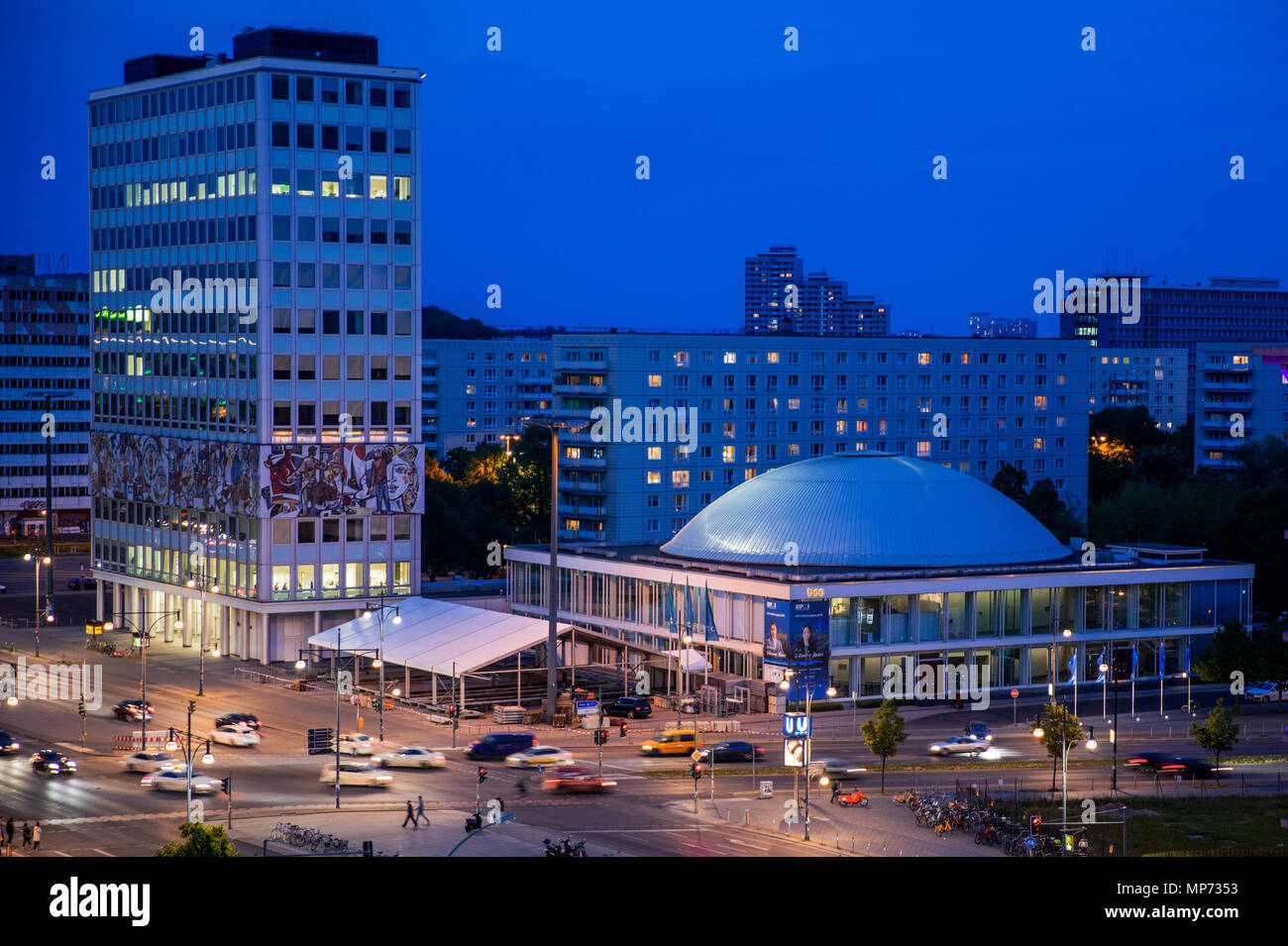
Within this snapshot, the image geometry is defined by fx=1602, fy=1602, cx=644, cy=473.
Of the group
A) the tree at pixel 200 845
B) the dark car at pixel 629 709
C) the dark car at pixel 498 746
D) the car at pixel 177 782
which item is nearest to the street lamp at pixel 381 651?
the dark car at pixel 498 746

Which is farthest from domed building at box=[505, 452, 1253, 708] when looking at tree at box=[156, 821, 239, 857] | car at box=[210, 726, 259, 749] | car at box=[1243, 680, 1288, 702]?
tree at box=[156, 821, 239, 857]

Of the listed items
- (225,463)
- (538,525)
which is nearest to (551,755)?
(225,463)

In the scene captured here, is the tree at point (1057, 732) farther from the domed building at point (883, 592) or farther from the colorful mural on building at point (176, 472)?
the colorful mural on building at point (176, 472)

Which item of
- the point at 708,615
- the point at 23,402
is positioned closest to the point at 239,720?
the point at 708,615

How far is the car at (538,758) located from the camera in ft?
236

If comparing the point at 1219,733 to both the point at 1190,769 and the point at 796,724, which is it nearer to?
the point at 1190,769

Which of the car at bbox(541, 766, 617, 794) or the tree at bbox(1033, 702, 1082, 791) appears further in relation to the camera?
the tree at bbox(1033, 702, 1082, 791)

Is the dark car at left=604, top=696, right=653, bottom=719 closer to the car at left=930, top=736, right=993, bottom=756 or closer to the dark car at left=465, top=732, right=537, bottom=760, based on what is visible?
the dark car at left=465, top=732, right=537, bottom=760

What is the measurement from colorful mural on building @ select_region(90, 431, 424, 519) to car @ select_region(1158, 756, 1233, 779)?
58.8 meters

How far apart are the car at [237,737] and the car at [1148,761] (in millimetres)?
41029

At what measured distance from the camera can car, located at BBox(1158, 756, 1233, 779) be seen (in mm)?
70188

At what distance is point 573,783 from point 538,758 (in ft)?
20.6
